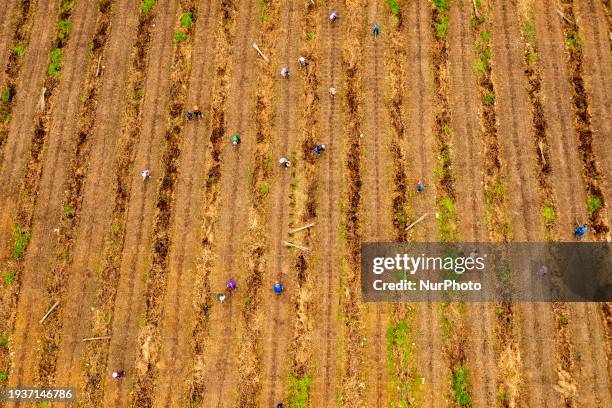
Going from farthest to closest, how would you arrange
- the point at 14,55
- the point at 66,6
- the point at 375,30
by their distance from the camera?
the point at 66,6, the point at 14,55, the point at 375,30

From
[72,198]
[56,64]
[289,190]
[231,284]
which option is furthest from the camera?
[56,64]

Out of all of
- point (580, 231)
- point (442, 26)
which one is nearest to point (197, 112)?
point (442, 26)

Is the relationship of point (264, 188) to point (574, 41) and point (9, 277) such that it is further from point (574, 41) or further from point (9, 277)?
point (574, 41)

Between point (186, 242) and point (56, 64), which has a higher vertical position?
point (56, 64)

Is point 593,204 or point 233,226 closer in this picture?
point 593,204

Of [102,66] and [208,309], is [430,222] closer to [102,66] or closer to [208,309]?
[208,309]

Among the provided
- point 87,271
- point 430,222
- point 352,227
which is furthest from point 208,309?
point 430,222
